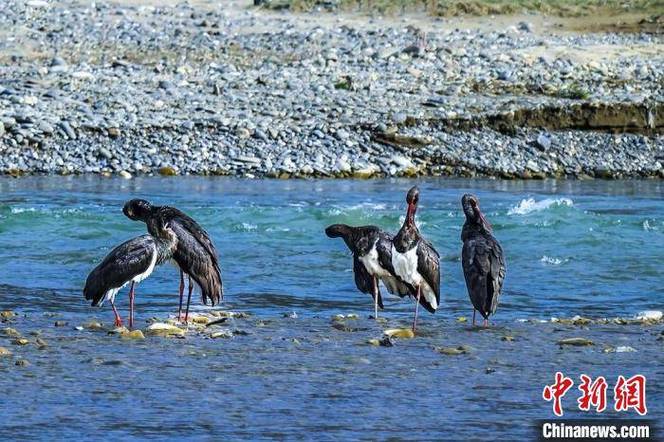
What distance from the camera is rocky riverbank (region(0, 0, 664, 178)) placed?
29.7 metres

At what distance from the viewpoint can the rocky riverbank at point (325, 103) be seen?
2967 cm

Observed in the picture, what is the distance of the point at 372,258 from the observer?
14.1 meters

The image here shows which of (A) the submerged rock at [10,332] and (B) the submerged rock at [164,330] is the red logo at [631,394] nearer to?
(B) the submerged rock at [164,330]

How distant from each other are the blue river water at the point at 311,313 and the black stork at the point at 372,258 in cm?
35

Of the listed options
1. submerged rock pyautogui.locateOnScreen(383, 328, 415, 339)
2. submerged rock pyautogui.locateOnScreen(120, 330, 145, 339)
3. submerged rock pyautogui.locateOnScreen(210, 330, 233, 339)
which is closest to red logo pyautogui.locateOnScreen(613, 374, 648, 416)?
submerged rock pyautogui.locateOnScreen(383, 328, 415, 339)

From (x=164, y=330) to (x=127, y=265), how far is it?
793 millimetres

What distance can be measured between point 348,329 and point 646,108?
20551mm

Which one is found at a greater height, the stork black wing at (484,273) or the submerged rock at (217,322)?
the stork black wing at (484,273)

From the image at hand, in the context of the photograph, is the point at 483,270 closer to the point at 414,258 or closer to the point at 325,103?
the point at 414,258

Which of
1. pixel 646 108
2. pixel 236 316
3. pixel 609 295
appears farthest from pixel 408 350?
pixel 646 108

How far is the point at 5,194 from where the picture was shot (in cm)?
2609

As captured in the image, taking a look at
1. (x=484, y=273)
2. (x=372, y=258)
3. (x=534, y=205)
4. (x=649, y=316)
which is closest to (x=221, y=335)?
(x=372, y=258)

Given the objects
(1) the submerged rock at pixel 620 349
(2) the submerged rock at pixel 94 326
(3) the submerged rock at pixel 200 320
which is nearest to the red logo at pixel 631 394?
(1) the submerged rock at pixel 620 349

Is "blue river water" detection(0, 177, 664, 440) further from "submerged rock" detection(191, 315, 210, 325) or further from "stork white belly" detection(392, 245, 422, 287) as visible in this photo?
"stork white belly" detection(392, 245, 422, 287)
